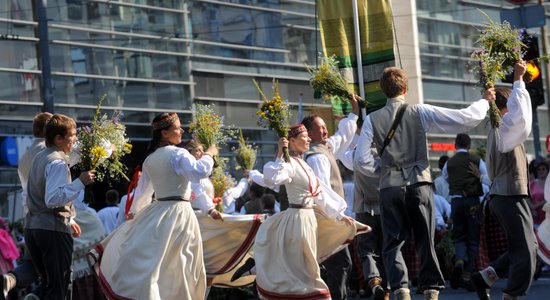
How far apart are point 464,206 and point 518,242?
16.6 ft

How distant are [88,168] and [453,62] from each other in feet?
79.8

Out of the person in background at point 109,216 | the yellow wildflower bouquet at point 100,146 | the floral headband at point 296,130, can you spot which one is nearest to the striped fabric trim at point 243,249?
the floral headband at point 296,130

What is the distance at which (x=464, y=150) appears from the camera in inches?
548

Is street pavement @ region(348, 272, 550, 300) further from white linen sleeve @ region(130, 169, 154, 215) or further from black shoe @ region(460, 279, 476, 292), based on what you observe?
white linen sleeve @ region(130, 169, 154, 215)

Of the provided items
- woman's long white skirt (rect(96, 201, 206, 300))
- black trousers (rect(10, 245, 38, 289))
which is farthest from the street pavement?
black trousers (rect(10, 245, 38, 289))

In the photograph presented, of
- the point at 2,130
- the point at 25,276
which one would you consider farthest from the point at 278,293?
the point at 2,130

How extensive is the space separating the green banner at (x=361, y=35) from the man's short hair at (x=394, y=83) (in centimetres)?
Answer: 378

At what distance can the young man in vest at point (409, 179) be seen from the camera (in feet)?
28.8

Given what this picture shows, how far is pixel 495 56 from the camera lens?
916 cm

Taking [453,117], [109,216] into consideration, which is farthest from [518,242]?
[109,216]

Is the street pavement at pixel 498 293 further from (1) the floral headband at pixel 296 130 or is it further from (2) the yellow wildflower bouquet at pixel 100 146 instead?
(2) the yellow wildflower bouquet at pixel 100 146

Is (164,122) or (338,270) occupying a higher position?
(164,122)

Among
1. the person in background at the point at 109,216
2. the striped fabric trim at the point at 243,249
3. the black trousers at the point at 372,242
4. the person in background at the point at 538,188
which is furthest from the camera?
the person in background at the point at 538,188

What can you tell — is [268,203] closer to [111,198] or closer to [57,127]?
[111,198]
